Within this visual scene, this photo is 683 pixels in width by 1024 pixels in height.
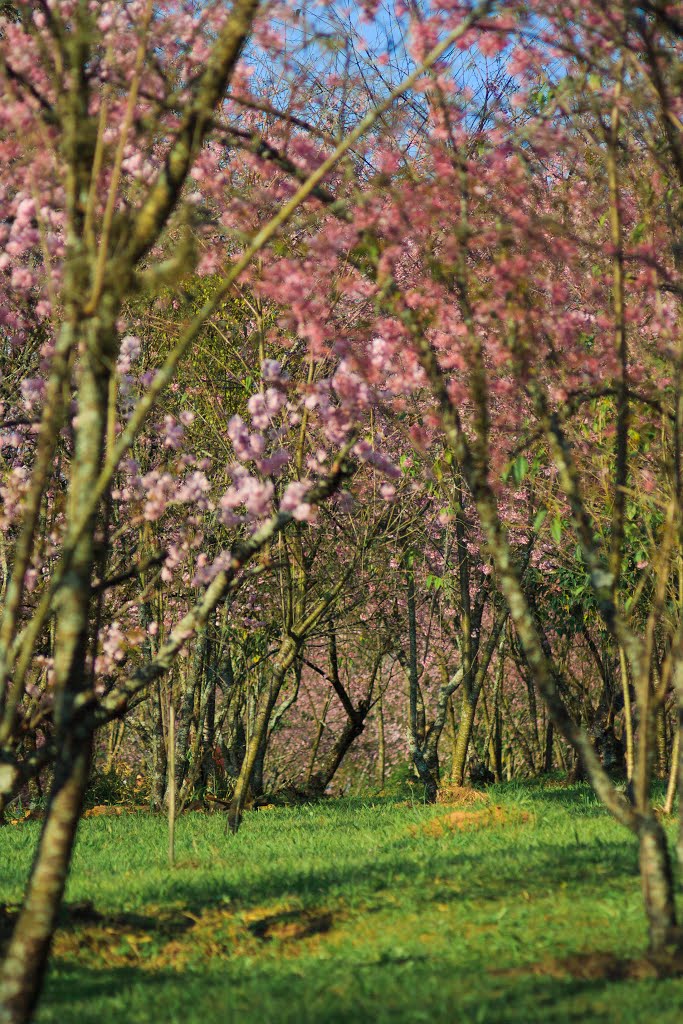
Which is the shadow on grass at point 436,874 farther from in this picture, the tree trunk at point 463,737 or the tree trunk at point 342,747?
the tree trunk at point 342,747

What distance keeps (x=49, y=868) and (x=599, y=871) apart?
4.55 meters

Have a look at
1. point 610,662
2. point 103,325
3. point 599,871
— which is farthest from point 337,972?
point 610,662

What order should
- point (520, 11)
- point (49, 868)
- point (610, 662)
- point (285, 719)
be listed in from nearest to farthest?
point (49, 868), point (520, 11), point (610, 662), point (285, 719)

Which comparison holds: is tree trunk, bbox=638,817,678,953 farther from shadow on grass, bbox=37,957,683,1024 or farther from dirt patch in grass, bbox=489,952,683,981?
shadow on grass, bbox=37,957,683,1024

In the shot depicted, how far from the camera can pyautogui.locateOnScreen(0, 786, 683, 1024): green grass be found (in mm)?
5328

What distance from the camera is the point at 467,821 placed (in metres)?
11.6

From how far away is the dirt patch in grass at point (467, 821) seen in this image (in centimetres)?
1127

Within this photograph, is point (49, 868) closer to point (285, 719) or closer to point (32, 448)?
point (32, 448)

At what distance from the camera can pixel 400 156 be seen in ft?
26.6

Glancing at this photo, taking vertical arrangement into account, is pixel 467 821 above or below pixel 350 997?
above

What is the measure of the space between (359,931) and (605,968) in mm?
1734

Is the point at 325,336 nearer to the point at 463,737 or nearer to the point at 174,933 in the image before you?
the point at 174,933

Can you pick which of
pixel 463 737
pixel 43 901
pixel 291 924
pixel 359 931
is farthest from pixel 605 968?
pixel 463 737

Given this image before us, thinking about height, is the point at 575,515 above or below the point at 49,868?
above
